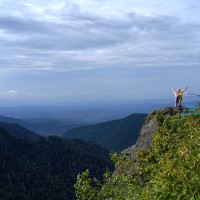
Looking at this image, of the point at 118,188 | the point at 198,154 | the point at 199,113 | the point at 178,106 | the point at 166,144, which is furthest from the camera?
the point at 178,106

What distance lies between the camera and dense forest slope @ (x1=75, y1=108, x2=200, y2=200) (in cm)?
1398

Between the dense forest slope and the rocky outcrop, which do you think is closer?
the dense forest slope

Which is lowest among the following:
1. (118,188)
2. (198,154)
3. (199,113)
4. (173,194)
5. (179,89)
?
(118,188)

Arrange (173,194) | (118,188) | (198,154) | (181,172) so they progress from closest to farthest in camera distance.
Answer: (173,194)
(181,172)
(198,154)
(118,188)

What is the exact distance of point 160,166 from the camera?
58.1 ft

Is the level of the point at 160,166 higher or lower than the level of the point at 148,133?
lower

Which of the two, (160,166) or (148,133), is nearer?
(160,166)

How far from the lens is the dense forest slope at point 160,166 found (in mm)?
13977

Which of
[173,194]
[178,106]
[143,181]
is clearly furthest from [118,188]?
[178,106]

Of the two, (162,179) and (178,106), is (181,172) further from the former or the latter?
(178,106)

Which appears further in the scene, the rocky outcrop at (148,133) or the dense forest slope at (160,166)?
the rocky outcrop at (148,133)

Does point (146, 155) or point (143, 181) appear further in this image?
point (146, 155)

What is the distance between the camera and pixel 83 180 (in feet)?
70.1

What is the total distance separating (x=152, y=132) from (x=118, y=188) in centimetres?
657
